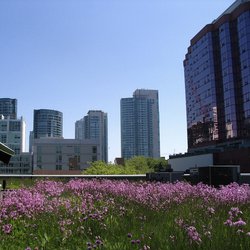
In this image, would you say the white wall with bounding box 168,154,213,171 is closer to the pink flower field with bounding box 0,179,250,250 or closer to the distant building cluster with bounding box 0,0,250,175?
the distant building cluster with bounding box 0,0,250,175

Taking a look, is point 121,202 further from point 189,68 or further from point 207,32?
point 189,68

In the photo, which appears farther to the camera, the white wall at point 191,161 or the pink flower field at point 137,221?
the white wall at point 191,161

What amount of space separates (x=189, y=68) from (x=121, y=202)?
112521 millimetres

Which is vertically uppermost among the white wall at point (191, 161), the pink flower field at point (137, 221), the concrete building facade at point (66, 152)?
the concrete building facade at point (66, 152)

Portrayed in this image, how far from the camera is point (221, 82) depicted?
100 meters

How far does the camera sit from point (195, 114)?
11250cm

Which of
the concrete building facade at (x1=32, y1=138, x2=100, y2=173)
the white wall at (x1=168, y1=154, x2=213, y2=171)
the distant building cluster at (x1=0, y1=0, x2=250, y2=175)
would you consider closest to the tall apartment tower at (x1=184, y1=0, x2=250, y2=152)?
the distant building cluster at (x1=0, y1=0, x2=250, y2=175)

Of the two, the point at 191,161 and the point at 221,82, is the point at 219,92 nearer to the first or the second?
the point at 221,82

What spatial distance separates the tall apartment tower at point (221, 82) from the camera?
89.3 metres

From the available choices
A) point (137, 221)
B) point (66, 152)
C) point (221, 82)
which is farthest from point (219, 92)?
point (137, 221)

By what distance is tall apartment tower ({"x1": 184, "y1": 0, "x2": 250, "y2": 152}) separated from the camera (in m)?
89.3

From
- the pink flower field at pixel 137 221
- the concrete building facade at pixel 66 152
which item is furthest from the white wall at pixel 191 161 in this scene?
the pink flower field at pixel 137 221

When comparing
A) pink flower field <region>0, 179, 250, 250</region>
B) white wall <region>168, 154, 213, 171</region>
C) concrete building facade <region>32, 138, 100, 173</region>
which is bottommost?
pink flower field <region>0, 179, 250, 250</region>

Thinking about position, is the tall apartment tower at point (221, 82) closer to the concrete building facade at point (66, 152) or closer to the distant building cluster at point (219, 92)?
the distant building cluster at point (219, 92)
